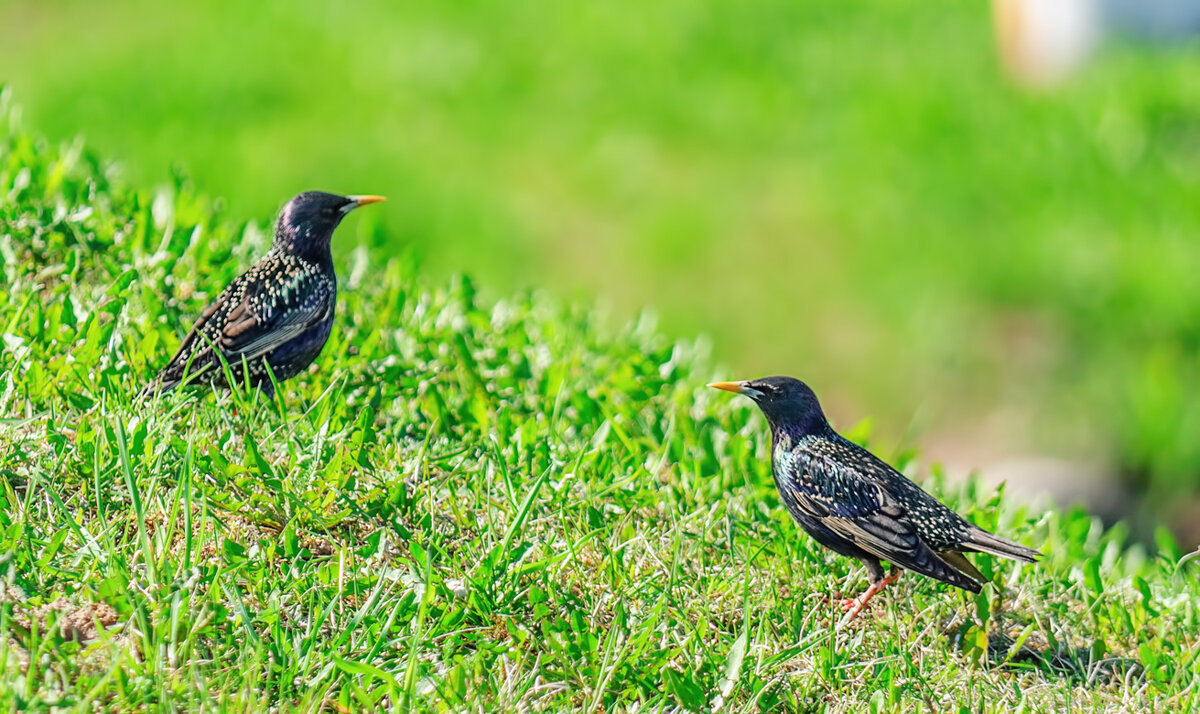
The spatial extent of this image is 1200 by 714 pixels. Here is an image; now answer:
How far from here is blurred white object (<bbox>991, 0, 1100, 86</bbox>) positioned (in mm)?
12867

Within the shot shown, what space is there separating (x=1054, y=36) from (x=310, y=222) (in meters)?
9.68

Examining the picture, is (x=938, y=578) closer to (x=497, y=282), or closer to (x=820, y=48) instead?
(x=497, y=282)

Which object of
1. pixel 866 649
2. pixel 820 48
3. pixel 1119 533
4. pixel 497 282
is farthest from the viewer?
pixel 820 48

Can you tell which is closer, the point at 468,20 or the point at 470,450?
the point at 470,450

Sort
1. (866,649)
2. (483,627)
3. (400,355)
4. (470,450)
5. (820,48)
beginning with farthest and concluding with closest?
(820,48) < (400,355) < (470,450) < (866,649) < (483,627)

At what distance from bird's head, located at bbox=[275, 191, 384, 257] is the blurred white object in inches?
368

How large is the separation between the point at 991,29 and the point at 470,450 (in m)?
10.7

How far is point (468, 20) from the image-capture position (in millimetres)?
13945

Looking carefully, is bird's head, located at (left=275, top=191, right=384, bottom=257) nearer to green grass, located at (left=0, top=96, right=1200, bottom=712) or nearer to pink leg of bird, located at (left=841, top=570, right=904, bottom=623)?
green grass, located at (left=0, top=96, right=1200, bottom=712)

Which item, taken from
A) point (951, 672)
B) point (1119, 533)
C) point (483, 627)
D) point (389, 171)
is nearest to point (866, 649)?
point (951, 672)

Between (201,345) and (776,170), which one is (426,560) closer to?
(201,345)

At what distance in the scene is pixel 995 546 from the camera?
4.47m

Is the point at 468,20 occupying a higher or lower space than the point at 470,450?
higher

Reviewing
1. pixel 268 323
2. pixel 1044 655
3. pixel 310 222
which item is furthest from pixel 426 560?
pixel 1044 655
